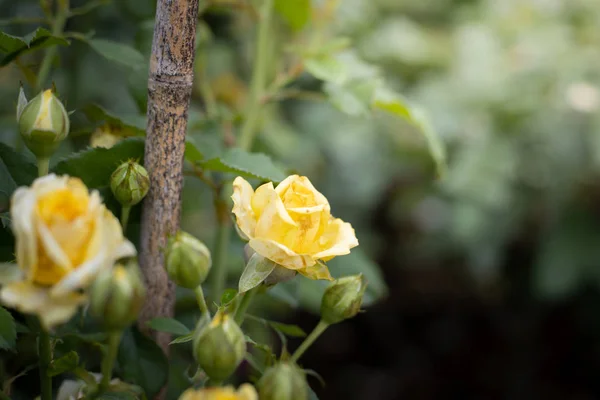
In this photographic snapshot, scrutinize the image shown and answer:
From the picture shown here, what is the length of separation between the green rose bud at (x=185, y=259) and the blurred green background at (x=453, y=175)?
51cm

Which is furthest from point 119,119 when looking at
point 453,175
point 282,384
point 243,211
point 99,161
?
point 453,175

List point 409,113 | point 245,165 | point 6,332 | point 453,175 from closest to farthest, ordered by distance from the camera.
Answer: point 6,332 < point 245,165 < point 409,113 < point 453,175

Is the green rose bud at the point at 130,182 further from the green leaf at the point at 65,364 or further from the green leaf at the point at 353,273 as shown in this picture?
the green leaf at the point at 353,273

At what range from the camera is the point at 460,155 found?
1.37 m

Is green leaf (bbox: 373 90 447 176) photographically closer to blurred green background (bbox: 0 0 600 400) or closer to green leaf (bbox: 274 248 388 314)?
green leaf (bbox: 274 248 388 314)

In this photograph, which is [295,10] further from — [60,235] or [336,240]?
[60,235]

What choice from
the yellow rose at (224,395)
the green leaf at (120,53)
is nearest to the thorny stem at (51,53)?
the green leaf at (120,53)

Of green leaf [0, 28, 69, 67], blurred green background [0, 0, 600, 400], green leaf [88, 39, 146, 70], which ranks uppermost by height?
green leaf [0, 28, 69, 67]

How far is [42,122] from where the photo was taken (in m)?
0.47

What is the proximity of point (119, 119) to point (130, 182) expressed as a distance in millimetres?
110

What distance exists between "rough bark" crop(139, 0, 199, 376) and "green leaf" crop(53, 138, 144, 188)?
0.04 metres

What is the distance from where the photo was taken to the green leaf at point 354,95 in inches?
28.2

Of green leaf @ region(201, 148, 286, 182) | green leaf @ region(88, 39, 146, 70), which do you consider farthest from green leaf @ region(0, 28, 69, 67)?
green leaf @ region(201, 148, 286, 182)

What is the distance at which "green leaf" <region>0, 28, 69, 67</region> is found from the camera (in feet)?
1.76
